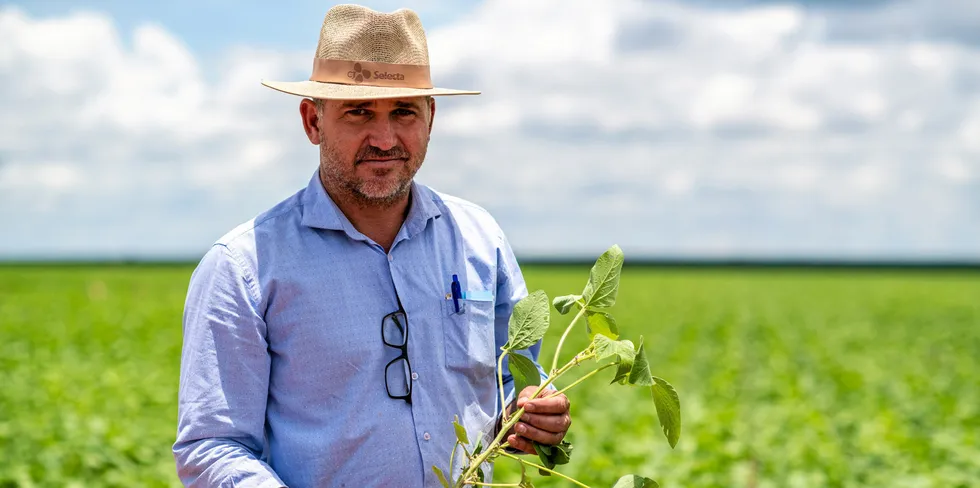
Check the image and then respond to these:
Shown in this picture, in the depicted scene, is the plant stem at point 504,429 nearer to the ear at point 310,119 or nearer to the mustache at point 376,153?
the mustache at point 376,153

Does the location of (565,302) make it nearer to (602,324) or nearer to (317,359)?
(602,324)

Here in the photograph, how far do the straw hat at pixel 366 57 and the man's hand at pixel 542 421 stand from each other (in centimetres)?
70

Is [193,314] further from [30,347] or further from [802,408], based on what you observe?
[30,347]

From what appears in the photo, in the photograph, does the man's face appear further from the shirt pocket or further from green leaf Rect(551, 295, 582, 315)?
green leaf Rect(551, 295, 582, 315)

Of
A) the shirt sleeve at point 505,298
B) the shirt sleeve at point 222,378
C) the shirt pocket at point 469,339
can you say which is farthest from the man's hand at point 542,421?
the shirt sleeve at point 222,378

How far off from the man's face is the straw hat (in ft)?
0.15

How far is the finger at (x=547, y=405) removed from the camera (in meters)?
2.03

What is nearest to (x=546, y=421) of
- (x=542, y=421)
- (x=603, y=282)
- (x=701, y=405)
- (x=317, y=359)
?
(x=542, y=421)

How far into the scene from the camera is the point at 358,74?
2.22 metres

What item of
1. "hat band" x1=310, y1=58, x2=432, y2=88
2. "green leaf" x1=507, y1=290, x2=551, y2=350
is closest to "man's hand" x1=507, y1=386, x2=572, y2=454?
"green leaf" x1=507, y1=290, x2=551, y2=350

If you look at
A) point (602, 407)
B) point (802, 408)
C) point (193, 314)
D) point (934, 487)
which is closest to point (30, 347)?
point (602, 407)

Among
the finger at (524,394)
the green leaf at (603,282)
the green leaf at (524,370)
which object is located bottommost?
the finger at (524,394)

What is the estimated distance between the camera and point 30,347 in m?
13.1

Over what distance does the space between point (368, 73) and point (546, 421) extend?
33.1 inches
